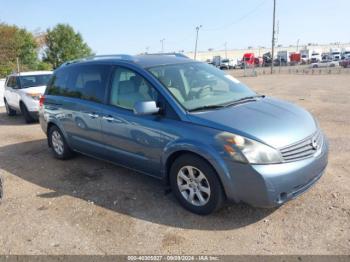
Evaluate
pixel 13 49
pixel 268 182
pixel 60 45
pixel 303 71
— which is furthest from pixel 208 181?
pixel 60 45

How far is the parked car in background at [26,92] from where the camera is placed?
411 inches

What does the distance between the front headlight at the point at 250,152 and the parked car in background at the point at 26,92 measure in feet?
27.4

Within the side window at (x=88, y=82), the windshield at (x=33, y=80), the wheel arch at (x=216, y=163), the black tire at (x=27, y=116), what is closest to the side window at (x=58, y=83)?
the side window at (x=88, y=82)

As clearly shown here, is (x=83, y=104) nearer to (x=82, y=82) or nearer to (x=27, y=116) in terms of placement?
(x=82, y=82)

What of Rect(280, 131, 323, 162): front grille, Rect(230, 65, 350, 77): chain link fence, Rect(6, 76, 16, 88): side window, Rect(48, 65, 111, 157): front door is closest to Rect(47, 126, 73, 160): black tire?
Rect(48, 65, 111, 157): front door

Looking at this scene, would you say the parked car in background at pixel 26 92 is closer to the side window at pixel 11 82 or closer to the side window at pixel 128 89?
the side window at pixel 11 82

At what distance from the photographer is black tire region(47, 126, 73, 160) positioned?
6.17 metres

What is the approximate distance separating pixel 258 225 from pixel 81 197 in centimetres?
238

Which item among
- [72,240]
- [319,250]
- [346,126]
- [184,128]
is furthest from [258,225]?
[346,126]

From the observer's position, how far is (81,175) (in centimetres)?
552

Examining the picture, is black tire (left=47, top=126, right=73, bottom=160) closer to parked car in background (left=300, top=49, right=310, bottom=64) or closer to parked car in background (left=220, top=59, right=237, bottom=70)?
parked car in background (left=220, top=59, right=237, bottom=70)

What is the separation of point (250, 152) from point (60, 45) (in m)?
43.6

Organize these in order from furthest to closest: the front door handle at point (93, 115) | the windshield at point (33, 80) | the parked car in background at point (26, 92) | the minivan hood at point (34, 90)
→ the windshield at point (33, 80) → the minivan hood at point (34, 90) → the parked car in background at point (26, 92) → the front door handle at point (93, 115)

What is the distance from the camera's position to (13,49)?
1112 inches
